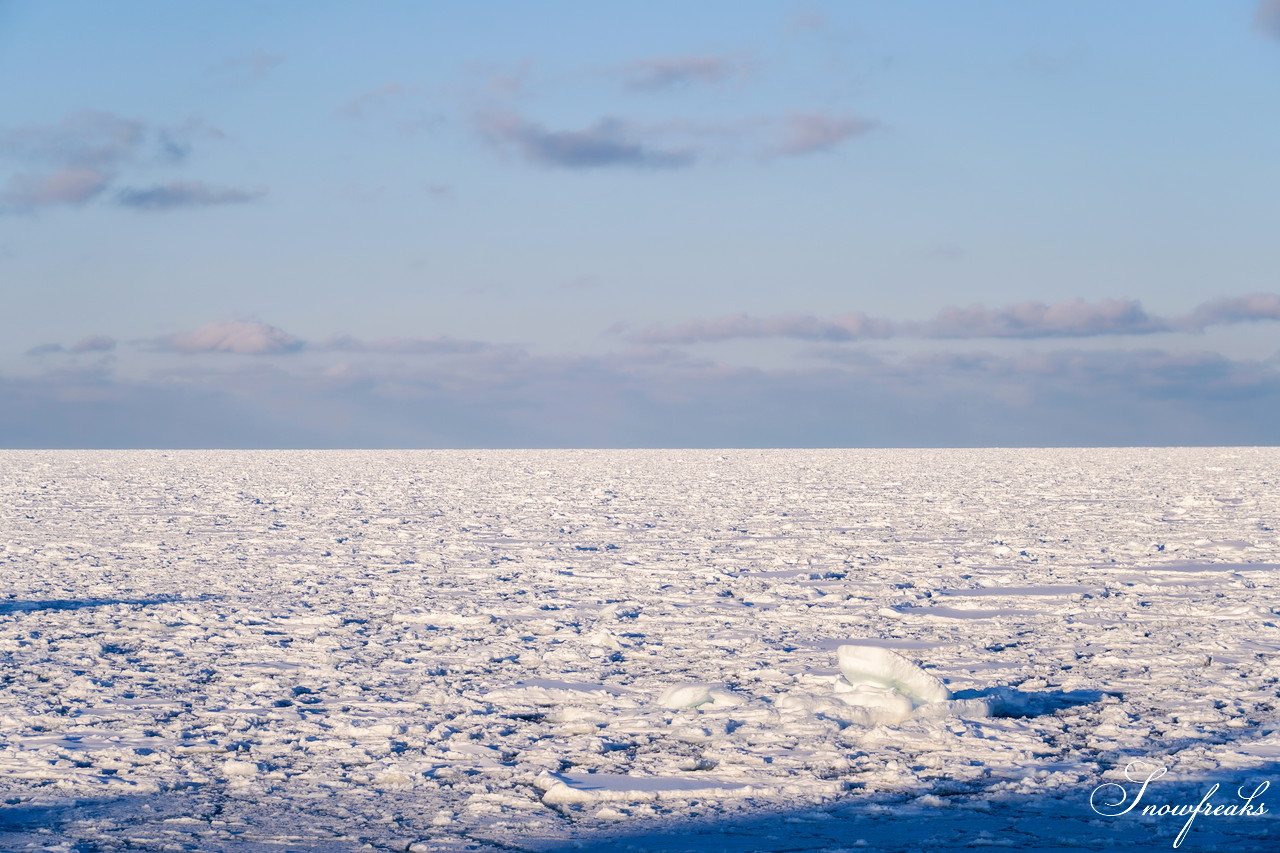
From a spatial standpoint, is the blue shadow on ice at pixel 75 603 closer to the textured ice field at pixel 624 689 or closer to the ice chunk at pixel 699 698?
the textured ice field at pixel 624 689

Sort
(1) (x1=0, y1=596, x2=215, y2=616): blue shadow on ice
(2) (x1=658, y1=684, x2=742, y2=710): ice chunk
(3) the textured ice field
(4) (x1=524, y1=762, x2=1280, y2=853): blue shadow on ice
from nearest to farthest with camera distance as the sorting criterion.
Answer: (4) (x1=524, y1=762, x2=1280, y2=853): blue shadow on ice → (3) the textured ice field → (2) (x1=658, y1=684, x2=742, y2=710): ice chunk → (1) (x1=0, y1=596, x2=215, y2=616): blue shadow on ice

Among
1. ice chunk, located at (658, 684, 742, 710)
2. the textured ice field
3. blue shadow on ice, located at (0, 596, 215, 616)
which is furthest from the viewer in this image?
blue shadow on ice, located at (0, 596, 215, 616)

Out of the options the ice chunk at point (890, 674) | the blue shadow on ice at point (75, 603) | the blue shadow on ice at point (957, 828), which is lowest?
the blue shadow on ice at point (957, 828)

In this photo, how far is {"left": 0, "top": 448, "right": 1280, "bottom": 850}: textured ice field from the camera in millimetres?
3670

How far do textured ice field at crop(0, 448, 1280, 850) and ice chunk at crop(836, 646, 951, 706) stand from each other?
0.34 feet

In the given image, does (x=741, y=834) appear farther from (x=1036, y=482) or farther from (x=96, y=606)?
(x=1036, y=482)

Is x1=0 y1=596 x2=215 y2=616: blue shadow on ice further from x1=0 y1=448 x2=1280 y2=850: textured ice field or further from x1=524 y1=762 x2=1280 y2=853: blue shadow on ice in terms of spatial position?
x1=524 y1=762 x2=1280 y2=853: blue shadow on ice

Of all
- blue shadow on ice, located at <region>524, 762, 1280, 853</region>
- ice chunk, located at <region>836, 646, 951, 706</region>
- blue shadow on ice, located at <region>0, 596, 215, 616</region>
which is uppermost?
ice chunk, located at <region>836, 646, 951, 706</region>

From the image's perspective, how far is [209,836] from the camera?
11.5ft

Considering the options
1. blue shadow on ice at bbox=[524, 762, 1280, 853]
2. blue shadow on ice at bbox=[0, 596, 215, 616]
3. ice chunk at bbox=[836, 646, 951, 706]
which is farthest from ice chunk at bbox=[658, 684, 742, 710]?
blue shadow on ice at bbox=[0, 596, 215, 616]

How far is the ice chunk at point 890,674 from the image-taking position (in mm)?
4887

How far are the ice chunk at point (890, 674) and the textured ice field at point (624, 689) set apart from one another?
10 cm

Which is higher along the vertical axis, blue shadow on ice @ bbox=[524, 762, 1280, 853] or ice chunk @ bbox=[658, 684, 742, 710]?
ice chunk @ bbox=[658, 684, 742, 710]

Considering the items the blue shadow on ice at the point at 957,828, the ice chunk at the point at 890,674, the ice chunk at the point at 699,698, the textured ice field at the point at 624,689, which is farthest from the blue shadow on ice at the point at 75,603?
the blue shadow on ice at the point at 957,828
